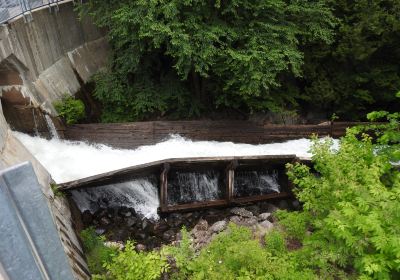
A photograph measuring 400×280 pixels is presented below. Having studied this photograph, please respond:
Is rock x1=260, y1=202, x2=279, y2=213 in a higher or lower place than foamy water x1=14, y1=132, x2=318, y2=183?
lower

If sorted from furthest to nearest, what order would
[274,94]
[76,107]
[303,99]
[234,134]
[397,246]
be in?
[303,99], [274,94], [234,134], [76,107], [397,246]

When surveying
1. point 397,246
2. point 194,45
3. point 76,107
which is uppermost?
point 194,45

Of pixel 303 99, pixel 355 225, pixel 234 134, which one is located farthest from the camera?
pixel 303 99

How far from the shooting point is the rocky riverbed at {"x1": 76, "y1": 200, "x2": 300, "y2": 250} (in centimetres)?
841

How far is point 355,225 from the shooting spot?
4375 millimetres

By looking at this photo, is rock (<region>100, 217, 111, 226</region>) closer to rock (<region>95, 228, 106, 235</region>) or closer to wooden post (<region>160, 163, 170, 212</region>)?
rock (<region>95, 228, 106, 235</region>)

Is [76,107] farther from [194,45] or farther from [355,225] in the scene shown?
[355,225]

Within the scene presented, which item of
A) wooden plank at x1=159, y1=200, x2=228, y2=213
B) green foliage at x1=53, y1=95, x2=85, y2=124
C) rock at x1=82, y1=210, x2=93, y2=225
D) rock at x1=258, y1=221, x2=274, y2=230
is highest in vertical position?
green foliage at x1=53, y1=95, x2=85, y2=124

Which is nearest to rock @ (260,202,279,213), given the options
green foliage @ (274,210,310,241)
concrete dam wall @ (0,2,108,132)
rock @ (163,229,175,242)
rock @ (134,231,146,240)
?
rock @ (163,229,175,242)

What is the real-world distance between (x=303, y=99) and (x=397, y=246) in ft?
33.0

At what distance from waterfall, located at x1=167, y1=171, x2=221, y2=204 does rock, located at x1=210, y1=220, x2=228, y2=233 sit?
4.58ft

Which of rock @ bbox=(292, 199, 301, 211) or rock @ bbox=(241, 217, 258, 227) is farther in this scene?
rock @ bbox=(292, 199, 301, 211)

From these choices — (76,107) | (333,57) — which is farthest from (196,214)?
(333,57)

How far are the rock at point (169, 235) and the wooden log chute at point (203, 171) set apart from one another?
649 mm
